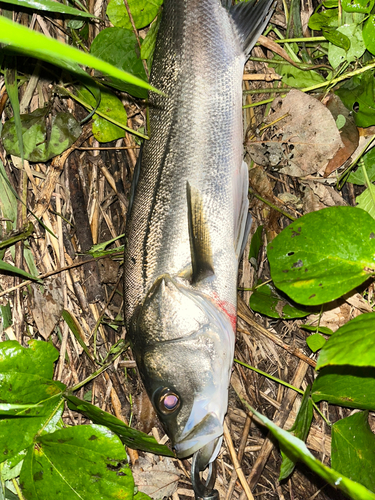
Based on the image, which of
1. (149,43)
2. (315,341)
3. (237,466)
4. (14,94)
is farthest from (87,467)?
(149,43)

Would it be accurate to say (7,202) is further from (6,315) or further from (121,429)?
(121,429)

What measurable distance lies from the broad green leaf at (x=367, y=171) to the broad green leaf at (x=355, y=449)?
4.90 ft

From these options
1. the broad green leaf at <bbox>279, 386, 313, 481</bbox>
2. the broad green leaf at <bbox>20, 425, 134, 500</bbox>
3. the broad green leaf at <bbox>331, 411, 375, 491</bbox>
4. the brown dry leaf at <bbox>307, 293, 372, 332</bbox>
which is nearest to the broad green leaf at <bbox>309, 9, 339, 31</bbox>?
the brown dry leaf at <bbox>307, 293, 372, 332</bbox>

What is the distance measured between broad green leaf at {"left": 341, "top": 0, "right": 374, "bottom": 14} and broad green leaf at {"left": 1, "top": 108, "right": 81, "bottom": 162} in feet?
6.15

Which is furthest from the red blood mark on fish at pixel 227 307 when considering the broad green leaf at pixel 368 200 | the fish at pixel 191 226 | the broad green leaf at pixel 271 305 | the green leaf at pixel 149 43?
the green leaf at pixel 149 43

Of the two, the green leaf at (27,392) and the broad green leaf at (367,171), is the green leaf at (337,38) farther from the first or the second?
the green leaf at (27,392)

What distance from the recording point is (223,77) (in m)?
2.87

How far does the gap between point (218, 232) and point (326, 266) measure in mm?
650

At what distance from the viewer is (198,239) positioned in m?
2.73

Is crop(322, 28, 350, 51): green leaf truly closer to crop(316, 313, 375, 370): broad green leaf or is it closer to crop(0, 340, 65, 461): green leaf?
crop(316, 313, 375, 370): broad green leaf

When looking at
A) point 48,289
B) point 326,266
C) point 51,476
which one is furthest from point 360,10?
point 51,476

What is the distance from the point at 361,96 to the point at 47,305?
251cm

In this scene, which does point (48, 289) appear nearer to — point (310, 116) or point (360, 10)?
point (310, 116)

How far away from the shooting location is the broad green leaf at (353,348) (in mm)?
Answer: 1975
